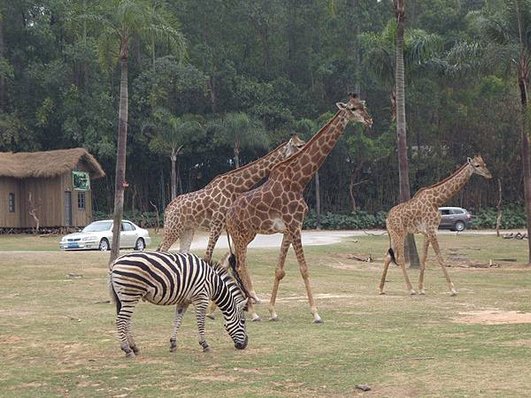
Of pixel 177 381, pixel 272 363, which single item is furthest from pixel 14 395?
pixel 272 363

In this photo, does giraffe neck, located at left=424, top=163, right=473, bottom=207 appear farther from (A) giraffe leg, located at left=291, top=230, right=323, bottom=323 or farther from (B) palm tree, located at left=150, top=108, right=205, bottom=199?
(B) palm tree, located at left=150, top=108, right=205, bottom=199

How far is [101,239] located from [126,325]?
74.2 feet

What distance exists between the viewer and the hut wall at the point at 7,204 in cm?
4725

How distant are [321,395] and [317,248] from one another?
84.9ft

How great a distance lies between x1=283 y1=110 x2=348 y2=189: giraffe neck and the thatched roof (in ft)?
110

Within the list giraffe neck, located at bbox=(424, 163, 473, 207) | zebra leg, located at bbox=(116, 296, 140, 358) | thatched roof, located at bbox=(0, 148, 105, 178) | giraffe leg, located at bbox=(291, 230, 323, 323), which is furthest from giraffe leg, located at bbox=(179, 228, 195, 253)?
thatched roof, located at bbox=(0, 148, 105, 178)

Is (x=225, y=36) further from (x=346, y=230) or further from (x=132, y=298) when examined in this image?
(x=132, y=298)

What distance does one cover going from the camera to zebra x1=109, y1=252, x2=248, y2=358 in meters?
10.7

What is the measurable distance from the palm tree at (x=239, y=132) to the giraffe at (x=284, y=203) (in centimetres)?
3859

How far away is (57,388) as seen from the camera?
9.50m

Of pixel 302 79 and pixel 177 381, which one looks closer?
pixel 177 381

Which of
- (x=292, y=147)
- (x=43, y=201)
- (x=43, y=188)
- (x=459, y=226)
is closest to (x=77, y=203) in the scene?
(x=43, y=201)

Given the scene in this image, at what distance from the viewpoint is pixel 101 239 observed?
33.1 meters

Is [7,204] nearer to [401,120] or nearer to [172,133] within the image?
[172,133]
